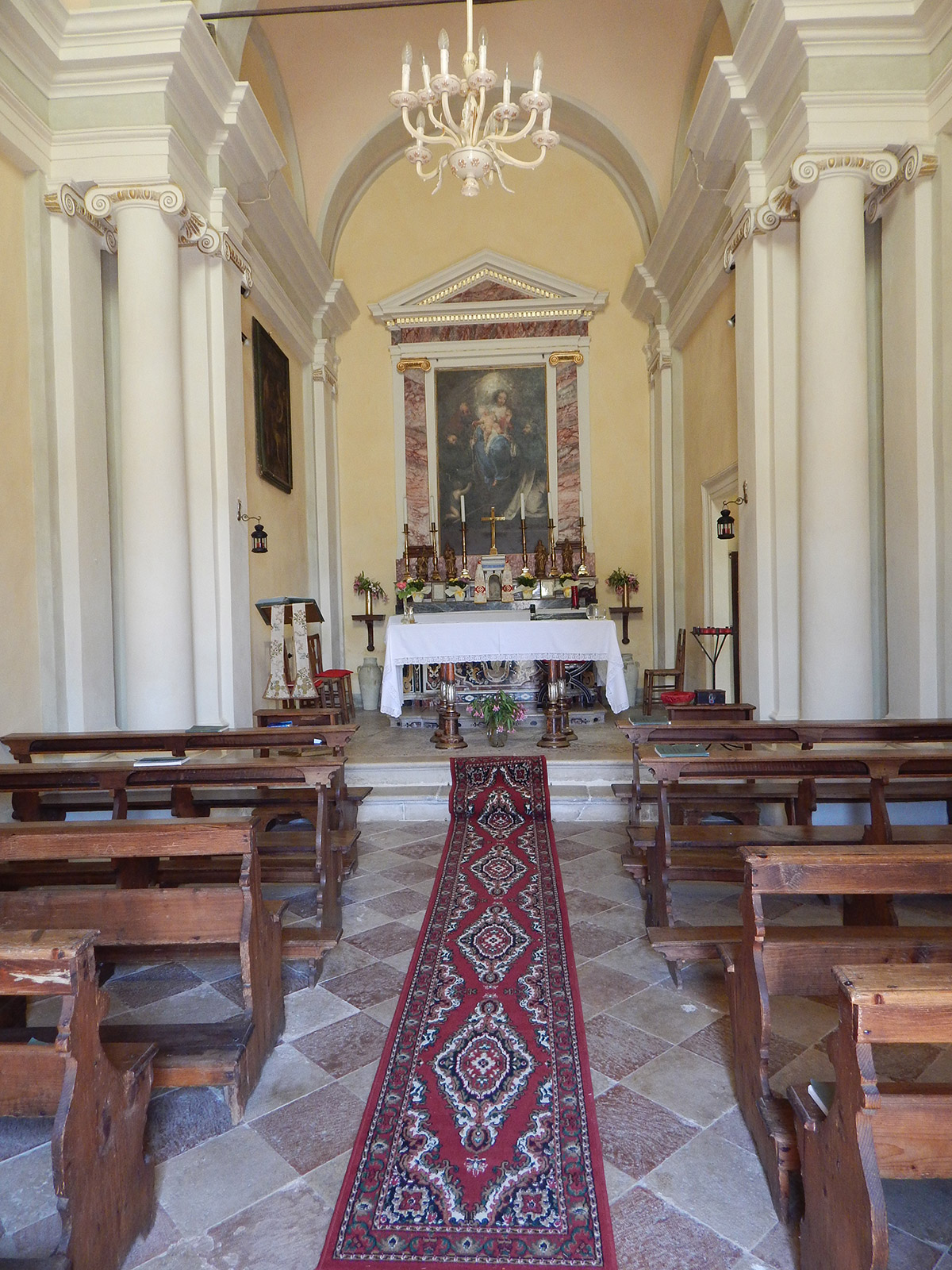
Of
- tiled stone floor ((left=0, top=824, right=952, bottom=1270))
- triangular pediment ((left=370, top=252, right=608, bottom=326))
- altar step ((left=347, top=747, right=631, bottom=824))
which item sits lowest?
tiled stone floor ((left=0, top=824, right=952, bottom=1270))

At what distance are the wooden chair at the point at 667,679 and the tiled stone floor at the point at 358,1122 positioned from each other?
5.18 metres

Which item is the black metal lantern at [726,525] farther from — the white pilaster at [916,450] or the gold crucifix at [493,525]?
the gold crucifix at [493,525]

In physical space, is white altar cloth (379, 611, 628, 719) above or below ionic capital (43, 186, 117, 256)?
below

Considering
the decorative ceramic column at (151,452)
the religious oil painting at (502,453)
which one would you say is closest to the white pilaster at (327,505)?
the religious oil painting at (502,453)

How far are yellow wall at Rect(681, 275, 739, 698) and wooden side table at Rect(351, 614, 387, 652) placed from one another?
161 inches

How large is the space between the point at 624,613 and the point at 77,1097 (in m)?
9.33

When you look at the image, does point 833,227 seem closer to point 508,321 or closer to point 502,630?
point 502,630

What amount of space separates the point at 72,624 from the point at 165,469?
1232 millimetres

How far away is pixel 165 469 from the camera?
17.7ft

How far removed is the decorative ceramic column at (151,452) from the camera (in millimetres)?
5316

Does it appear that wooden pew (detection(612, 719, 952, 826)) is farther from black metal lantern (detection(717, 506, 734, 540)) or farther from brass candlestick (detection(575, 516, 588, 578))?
brass candlestick (detection(575, 516, 588, 578))

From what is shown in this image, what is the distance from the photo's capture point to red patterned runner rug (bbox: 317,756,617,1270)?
1847 mm

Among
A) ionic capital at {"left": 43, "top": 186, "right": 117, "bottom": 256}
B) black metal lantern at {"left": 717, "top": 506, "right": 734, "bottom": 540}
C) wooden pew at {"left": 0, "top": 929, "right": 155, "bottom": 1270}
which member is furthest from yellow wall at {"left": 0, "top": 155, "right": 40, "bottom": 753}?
black metal lantern at {"left": 717, "top": 506, "right": 734, "bottom": 540}

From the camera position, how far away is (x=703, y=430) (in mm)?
8547
